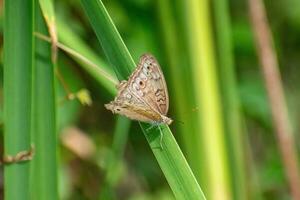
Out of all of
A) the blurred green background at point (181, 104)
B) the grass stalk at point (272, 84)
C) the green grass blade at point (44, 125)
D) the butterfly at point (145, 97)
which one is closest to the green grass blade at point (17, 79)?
the green grass blade at point (44, 125)

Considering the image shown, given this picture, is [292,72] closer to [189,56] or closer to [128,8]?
[128,8]

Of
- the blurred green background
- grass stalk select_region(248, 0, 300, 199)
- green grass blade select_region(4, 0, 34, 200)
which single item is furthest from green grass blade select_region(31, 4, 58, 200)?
grass stalk select_region(248, 0, 300, 199)

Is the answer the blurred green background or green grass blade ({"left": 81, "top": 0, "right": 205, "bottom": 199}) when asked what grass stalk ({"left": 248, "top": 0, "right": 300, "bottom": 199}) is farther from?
green grass blade ({"left": 81, "top": 0, "right": 205, "bottom": 199})

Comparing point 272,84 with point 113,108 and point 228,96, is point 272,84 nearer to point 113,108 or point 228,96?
point 228,96

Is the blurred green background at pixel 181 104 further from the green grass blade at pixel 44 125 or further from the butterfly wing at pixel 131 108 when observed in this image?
the green grass blade at pixel 44 125

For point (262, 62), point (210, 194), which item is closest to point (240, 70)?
point (262, 62)
